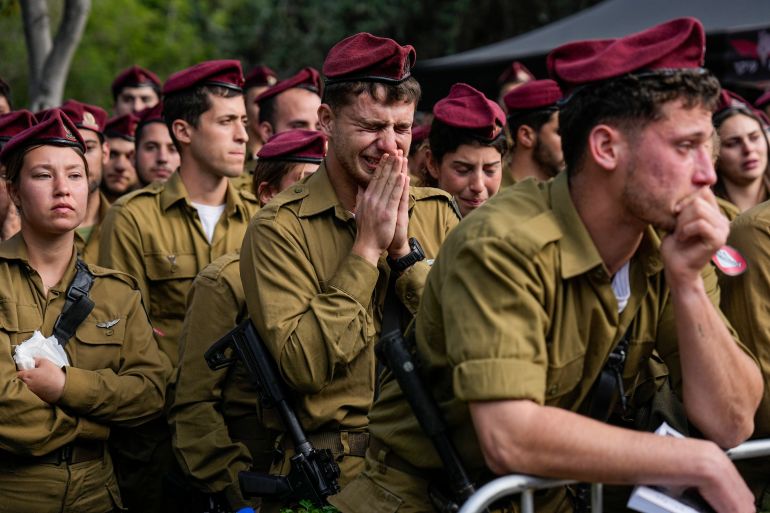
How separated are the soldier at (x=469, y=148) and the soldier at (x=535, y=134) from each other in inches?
Answer: 52.0

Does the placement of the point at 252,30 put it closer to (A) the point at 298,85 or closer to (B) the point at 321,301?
(A) the point at 298,85

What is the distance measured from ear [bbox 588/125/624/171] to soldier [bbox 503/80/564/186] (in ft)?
13.9

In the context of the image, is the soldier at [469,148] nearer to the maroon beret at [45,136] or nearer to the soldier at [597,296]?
the maroon beret at [45,136]

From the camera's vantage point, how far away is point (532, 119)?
24.3 ft

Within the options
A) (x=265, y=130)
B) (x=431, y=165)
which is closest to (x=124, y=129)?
(x=265, y=130)

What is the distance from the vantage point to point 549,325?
307 cm

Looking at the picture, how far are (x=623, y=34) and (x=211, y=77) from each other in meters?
6.17

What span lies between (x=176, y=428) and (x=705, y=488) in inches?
113

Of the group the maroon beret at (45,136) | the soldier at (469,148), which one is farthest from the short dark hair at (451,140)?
the maroon beret at (45,136)

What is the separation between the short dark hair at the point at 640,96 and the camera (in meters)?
3.00

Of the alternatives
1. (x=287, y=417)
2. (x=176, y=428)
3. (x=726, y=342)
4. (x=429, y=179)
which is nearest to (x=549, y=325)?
(x=726, y=342)

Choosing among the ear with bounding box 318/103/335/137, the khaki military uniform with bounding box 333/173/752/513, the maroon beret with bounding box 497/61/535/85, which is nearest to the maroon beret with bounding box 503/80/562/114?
the ear with bounding box 318/103/335/137

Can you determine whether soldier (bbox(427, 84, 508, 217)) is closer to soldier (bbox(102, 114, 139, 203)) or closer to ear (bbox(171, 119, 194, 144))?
ear (bbox(171, 119, 194, 144))

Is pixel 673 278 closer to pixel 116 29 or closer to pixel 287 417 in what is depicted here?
pixel 287 417
